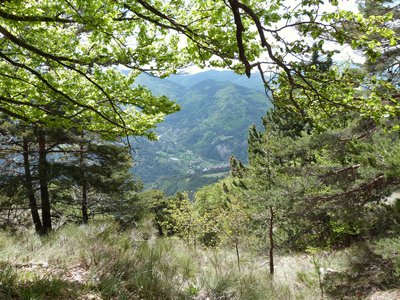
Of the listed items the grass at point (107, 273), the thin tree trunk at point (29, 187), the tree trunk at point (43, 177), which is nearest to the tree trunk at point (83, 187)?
Result: the tree trunk at point (43, 177)

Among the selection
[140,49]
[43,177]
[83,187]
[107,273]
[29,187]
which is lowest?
[107,273]

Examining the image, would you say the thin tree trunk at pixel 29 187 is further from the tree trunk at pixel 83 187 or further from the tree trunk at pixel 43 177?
the tree trunk at pixel 83 187

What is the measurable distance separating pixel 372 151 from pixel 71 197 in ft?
46.1

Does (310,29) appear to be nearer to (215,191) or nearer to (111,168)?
(111,168)

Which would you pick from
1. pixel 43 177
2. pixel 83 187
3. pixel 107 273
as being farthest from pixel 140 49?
pixel 83 187

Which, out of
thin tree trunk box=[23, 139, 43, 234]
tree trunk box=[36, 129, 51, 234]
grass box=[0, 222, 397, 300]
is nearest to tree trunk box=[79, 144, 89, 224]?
tree trunk box=[36, 129, 51, 234]

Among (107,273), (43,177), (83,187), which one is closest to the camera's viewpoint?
(107,273)

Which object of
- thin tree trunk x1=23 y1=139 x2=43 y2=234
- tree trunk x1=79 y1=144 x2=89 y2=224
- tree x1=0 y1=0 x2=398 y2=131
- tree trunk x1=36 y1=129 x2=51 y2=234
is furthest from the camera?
tree trunk x1=79 y1=144 x2=89 y2=224

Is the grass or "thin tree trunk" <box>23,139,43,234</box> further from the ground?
"thin tree trunk" <box>23,139,43,234</box>

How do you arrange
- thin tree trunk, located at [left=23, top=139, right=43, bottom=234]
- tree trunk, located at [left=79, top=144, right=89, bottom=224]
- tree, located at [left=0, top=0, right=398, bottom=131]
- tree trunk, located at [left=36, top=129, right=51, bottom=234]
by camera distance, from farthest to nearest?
tree trunk, located at [left=79, top=144, right=89, bottom=224] → thin tree trunk, located at [left=23, top=139, right=43, bottom=234] → tree trunk, located at [left=36, top=129, right=51, bottom=234] → tree, located at [left=0, top=0, right=398, bottom=131]

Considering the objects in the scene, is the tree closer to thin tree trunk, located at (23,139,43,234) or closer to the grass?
the grass

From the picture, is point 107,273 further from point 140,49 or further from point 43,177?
point 43,177

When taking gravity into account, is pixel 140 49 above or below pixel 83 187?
above

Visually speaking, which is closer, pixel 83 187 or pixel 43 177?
pixel 43 177
